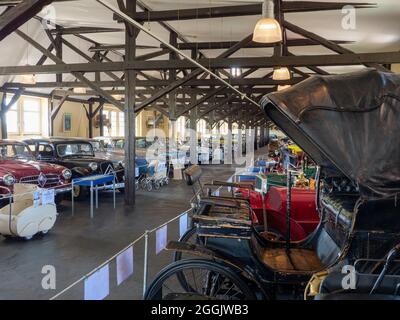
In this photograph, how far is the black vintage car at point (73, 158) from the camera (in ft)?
30.3

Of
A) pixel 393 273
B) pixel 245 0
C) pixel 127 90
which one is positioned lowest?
pixel 393 273

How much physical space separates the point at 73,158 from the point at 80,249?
16.6ft

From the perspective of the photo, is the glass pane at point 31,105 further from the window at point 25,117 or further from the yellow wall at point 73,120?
the yellow wall at point 73,120

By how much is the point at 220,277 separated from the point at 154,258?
80.4 inches

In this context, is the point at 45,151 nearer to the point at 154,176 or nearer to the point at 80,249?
the point at 154,176

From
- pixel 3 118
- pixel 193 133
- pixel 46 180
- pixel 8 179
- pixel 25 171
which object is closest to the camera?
pixel 8 179

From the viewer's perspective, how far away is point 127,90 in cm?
827

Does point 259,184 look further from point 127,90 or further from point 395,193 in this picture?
point 127,90

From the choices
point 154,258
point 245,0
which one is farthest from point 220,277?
point 245,0

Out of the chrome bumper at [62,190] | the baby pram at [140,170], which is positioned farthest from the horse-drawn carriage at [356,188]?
the baby pram at [140,170]

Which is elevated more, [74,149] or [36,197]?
[74,149]

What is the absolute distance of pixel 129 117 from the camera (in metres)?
8.38

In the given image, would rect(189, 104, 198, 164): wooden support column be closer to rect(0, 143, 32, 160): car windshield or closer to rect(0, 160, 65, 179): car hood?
rect(0, 143, 32, 160): car windshield

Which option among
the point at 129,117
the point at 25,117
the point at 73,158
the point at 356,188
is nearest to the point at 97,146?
the point at 73,158
